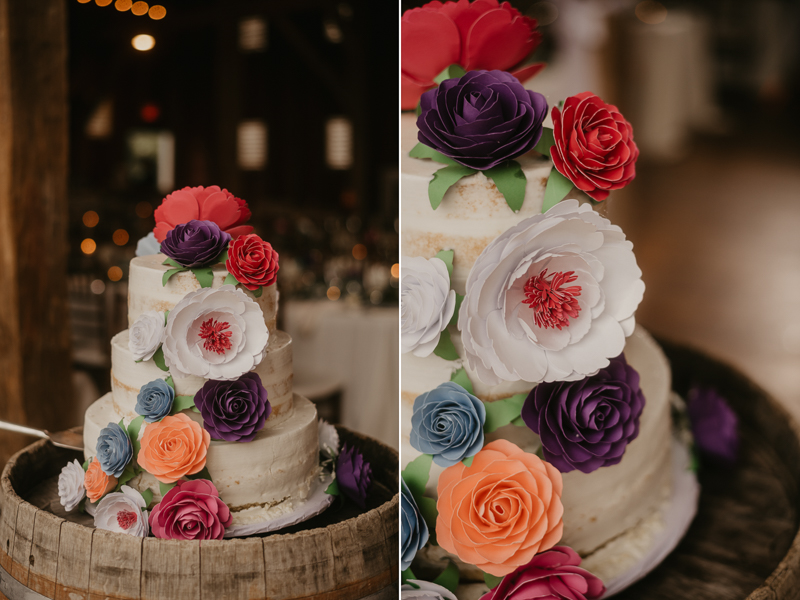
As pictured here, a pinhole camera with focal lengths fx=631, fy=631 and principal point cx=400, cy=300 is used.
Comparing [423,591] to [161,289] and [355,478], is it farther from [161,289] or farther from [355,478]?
[161,289]

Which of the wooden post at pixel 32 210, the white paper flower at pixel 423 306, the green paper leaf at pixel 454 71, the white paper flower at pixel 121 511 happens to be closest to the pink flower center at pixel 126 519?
the white paper flower at pixel 121 511

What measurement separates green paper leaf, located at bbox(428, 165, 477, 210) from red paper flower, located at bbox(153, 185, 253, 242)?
0.37 meters

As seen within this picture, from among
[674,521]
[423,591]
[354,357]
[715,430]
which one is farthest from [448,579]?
[354,357]

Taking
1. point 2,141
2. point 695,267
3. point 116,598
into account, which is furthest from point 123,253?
point 695,267

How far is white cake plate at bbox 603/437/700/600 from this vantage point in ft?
3.28

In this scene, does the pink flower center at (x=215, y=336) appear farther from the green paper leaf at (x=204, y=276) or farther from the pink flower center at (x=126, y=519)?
the pink flower center at (x=126, y=519)

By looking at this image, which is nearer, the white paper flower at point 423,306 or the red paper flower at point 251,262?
the white paper flower at point 423,306

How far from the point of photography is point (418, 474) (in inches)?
34.5

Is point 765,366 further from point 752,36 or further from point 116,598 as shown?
point 116,598

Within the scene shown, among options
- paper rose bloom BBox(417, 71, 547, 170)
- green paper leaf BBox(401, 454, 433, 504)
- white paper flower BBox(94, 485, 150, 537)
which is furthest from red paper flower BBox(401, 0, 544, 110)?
white paper flower BBox(94, 485, 150, 537)

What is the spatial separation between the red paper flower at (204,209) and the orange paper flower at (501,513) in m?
0.56

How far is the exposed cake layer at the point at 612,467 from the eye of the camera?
35.8 inches

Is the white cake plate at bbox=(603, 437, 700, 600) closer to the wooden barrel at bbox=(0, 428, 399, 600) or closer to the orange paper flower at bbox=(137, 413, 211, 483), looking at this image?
the wooden barrel at bbox=(0, 428, 399, 600)

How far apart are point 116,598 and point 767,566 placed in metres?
1.07
